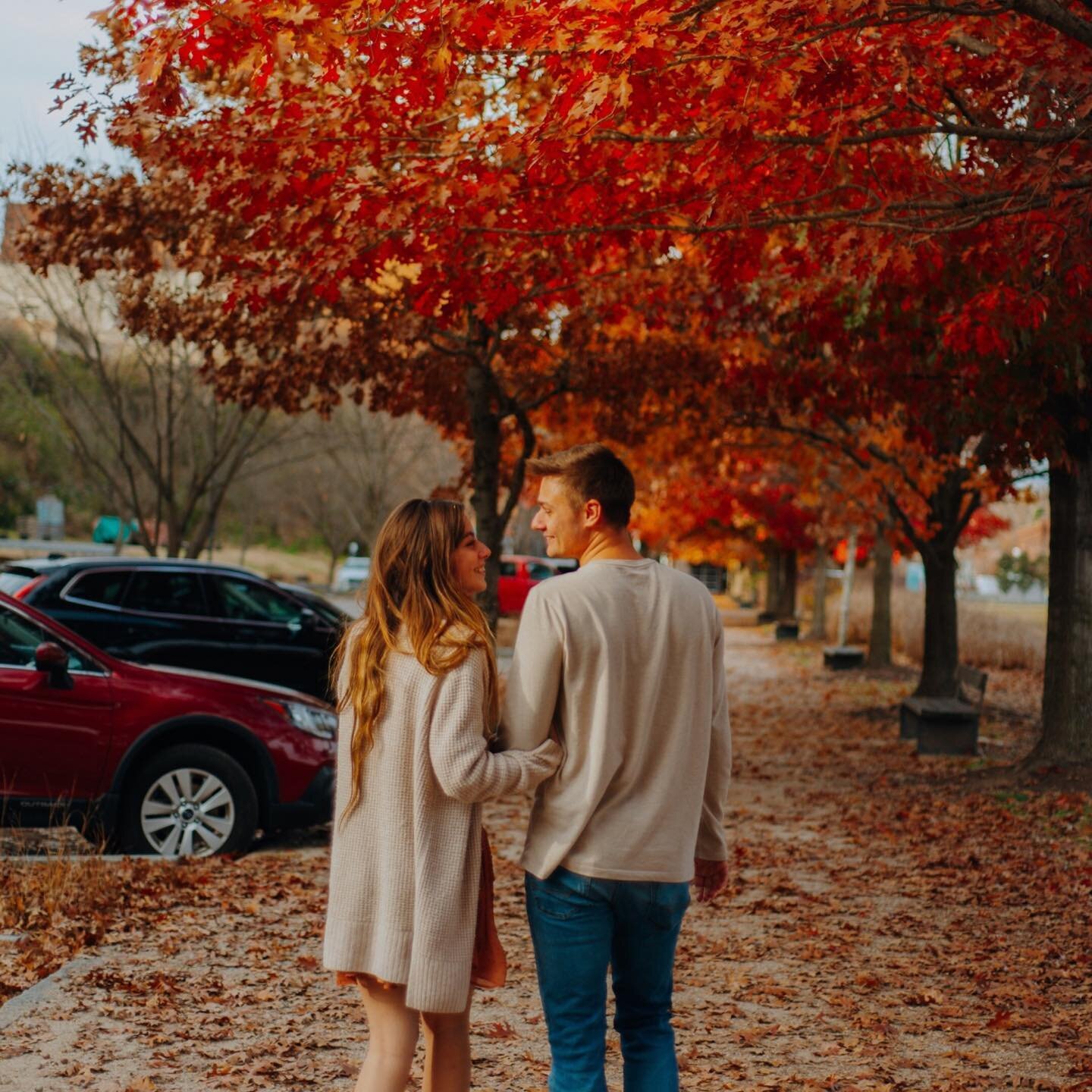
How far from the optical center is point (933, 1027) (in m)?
5.75

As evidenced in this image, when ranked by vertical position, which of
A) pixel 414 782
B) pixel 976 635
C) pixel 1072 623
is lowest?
pixel 976 635

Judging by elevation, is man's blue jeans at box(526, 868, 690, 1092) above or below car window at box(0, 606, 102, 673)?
below

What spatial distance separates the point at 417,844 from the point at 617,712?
0.58m

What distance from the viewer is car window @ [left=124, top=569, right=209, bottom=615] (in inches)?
519

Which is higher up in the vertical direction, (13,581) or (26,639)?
(13,581)

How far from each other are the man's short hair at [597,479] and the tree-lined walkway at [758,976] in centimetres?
239

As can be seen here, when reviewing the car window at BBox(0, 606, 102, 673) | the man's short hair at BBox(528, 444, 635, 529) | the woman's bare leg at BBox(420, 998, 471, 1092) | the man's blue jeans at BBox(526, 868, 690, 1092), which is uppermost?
the man's short hair at BBox(528, 444, 635, 529)

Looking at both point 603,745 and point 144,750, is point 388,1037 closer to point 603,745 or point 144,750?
point 603,745

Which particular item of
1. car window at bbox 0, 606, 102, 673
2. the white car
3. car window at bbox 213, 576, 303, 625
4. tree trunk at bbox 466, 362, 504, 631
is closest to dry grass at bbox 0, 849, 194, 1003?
car window at bbox 0, 606, 102, 673

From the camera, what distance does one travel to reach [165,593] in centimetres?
1335

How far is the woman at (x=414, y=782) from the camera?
3502 mm

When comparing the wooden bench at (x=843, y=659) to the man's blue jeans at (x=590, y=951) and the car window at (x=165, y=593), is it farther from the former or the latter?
the man's blue jeans at (x=590, y=951)

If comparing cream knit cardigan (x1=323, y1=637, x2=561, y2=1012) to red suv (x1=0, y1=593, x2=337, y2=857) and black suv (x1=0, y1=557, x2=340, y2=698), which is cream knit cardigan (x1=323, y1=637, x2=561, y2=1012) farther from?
black suv (x1=0, y1=557, x2=340, y2=698)

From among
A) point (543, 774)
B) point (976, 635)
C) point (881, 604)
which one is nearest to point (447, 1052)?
point (543, 774)
